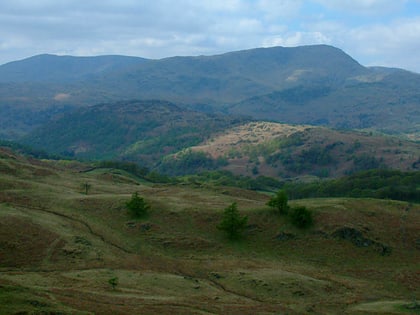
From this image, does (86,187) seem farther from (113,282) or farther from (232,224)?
(113,282)

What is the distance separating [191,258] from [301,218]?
922 inches

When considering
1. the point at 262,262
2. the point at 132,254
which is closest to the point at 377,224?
the point at 262,262

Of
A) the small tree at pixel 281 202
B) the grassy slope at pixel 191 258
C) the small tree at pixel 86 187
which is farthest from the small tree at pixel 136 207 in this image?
the small tree at pixel 281 202

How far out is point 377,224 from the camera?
9525 cm

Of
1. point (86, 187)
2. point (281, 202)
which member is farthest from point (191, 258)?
point (86, 187)

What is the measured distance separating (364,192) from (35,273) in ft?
482

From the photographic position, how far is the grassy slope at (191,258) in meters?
56.8

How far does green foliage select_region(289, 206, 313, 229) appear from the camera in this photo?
92875 millimetres

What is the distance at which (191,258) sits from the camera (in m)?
80.8

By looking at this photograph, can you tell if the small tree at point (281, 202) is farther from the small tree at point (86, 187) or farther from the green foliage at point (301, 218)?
the small tree at point (86, 187)

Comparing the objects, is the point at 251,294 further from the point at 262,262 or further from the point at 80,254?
the point at 80,254

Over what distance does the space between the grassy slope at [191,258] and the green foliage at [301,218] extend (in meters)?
1.80

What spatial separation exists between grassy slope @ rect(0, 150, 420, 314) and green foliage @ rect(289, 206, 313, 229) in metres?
1.80

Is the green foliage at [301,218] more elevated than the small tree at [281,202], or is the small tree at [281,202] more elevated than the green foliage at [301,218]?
the small tree at [281,202]
